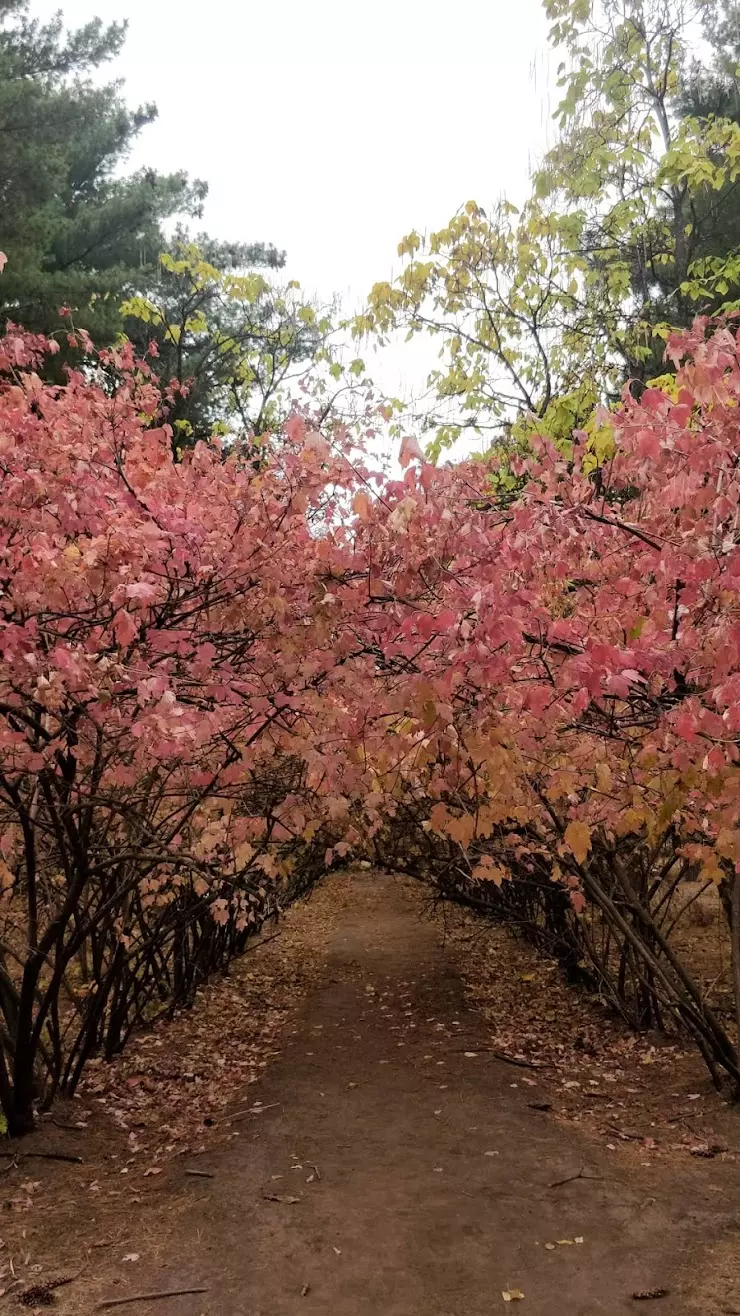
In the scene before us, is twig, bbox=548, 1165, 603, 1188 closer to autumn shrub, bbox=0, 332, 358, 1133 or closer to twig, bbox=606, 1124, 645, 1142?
twig, bbox=606, 1124, 645, 1142

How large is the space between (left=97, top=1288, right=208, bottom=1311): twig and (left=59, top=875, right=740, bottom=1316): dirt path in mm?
44

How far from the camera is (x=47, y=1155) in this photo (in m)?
4.96

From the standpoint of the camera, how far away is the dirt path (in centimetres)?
369

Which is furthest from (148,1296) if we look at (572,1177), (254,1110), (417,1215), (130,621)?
(130,621)

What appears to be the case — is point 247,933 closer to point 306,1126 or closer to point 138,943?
point 138,943

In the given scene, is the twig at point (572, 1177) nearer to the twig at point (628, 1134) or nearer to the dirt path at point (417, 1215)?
the dirt path at point (417, 1215)

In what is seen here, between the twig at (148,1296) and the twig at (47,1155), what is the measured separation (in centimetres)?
151

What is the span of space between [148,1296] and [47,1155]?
164 cm

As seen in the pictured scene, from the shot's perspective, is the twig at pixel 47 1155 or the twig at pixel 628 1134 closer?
the twig at pixel 47 1155

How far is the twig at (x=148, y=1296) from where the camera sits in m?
3.58

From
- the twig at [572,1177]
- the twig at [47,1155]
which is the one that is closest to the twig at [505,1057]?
the twig at [572,1177]

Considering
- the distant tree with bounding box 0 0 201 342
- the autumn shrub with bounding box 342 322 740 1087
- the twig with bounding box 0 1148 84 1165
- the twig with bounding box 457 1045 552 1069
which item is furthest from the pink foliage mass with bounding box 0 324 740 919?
the distant tree with bounding box 0 0 201 342

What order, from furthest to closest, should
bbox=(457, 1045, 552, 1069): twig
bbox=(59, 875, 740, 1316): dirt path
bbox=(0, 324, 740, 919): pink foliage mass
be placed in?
bbox=(457, 1045, 552, 1069): twig
bbox=(59, 875, 740, 1316): dirt path
bbox=(0, 324, 740, 919): pink foliage mass

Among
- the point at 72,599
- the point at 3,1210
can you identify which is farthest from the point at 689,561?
the point at 3,1210
